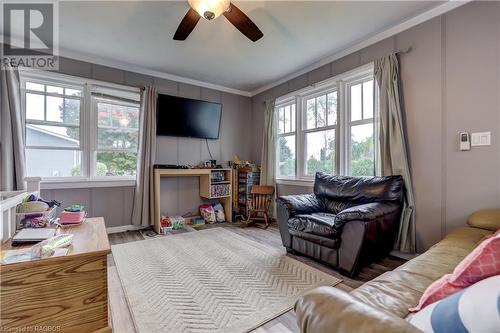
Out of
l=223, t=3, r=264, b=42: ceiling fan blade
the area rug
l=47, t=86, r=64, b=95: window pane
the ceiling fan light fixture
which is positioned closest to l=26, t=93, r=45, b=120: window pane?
l=47, t=86, r=64, b=95: window pane

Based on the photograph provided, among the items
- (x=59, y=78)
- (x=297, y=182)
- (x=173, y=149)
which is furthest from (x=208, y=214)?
(x=59, y=78)

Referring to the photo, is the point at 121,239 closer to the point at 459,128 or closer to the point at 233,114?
the point at 233,114

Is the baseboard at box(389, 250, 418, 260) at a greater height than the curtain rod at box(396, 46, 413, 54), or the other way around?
the curtain rod at box(396, 46, 413, 54)

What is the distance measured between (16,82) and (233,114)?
3.22 m

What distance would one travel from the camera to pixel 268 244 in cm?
305

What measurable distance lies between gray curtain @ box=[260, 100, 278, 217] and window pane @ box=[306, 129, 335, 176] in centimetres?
66

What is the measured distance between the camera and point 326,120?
11.7 ft

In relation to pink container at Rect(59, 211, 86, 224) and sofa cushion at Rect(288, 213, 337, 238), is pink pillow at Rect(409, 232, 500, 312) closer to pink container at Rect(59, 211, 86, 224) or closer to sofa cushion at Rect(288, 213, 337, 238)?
sofa cushion at Rect(288, 213, 337, 238)

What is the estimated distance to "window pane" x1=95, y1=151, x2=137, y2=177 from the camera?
353 cm

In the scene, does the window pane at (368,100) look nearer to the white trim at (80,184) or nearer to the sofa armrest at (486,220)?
the sofa armrest at (486,220)

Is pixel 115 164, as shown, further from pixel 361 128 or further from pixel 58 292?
pixel 361 128

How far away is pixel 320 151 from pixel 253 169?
4.27 feet

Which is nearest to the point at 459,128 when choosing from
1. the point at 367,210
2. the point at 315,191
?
the point at 367,210

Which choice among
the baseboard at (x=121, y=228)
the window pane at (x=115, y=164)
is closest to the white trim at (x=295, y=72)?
the window pane at (x=115, y=164)
